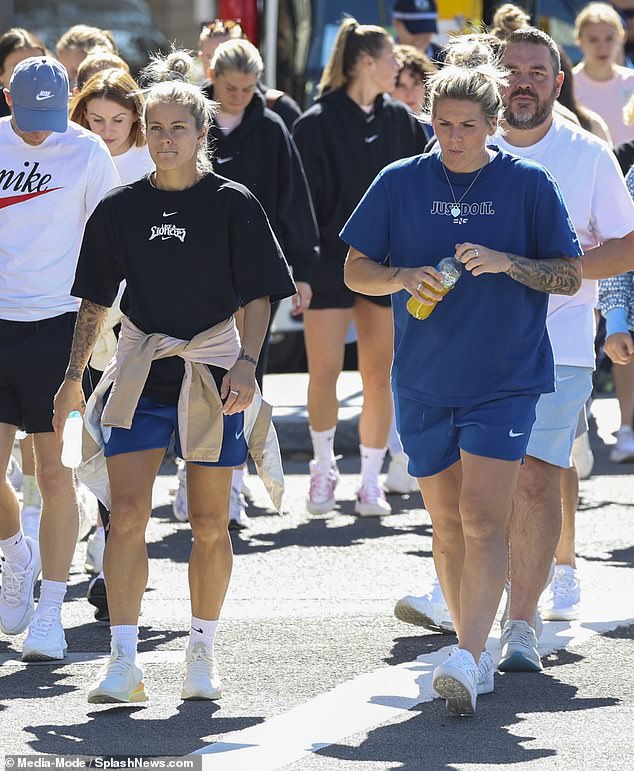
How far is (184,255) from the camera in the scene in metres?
5.42

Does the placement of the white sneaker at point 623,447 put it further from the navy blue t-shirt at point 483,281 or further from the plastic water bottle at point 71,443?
the plastic water bottle at point 71,443

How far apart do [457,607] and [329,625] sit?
94 cm

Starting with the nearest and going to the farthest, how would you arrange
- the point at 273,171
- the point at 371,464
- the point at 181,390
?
the point at 181,390
the point at 273,171
the point at 371,464

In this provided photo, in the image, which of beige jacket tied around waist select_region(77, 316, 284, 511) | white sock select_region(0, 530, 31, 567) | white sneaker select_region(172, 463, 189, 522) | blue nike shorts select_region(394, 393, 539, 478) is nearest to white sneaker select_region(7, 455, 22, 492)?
white sneaker select_region(172, 463, 189, 522)

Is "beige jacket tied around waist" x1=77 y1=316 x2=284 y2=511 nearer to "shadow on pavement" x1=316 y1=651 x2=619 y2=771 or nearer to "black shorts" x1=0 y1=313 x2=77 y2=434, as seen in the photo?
"black shorts" x1=0 y1=313 x2=77 y2=434

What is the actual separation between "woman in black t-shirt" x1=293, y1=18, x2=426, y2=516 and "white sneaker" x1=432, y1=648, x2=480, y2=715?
12.3 feet

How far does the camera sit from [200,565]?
220 inches

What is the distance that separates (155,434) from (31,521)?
2383mm

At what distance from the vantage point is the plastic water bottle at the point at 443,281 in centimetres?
520

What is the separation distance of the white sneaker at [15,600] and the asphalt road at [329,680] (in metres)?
0.08

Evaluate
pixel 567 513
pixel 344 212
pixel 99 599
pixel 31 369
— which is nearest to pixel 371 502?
pixel 344 212

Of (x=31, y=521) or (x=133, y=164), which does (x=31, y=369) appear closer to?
(x=133, y=164)

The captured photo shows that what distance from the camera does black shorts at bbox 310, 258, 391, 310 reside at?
902 cm

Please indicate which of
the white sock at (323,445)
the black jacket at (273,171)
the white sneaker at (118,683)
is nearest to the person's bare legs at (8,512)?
the white sneaker at (118,683)
